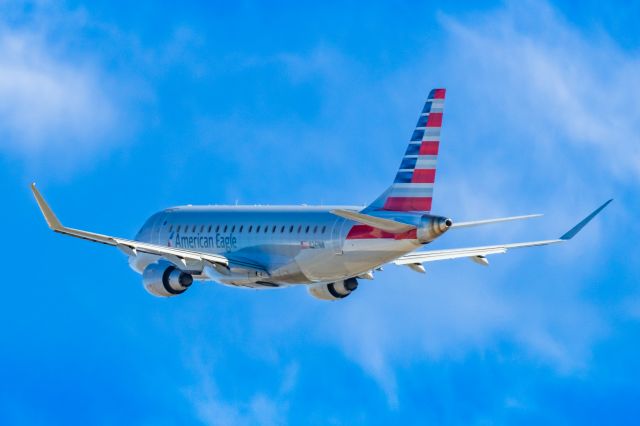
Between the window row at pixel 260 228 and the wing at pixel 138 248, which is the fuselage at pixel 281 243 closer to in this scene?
the window row at pixel 260 228

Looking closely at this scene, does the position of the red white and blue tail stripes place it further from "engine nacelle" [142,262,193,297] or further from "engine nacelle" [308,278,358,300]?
"engine nacelle" [142,262,193,297]

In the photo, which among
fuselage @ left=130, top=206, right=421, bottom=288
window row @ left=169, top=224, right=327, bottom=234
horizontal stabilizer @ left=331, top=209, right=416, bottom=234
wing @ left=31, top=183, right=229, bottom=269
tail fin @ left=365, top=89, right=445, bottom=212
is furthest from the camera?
window row @ left=169, top=224, right=327, bottom=234

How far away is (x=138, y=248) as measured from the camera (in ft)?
243

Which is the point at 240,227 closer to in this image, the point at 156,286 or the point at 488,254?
the point at 156,286

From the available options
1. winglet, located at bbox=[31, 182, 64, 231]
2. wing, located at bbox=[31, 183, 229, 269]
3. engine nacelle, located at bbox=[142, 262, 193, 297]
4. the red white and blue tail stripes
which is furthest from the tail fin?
winglet, located at bbox=[31, 182, 64, 231]

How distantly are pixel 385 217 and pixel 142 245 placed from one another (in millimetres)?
10966

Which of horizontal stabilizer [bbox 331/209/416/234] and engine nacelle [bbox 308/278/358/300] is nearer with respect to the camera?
horizontal stabilizer [bbox 331/209/416/234]

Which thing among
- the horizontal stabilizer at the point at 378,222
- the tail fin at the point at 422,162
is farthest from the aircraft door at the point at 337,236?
the tail fin at the point at 422,162

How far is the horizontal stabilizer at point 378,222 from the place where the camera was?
68500 mm

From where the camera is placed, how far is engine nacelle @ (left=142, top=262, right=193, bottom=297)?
7700 cm

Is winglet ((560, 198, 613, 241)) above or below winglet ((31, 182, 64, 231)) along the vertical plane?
above

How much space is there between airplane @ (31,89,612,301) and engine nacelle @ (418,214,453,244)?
0.13ft

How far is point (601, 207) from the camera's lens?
248 feet

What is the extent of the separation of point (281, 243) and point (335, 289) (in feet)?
12.5
